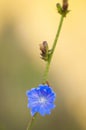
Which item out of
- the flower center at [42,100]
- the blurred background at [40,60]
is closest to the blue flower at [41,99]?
the flower center at [42,100]

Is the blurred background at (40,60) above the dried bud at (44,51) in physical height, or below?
above

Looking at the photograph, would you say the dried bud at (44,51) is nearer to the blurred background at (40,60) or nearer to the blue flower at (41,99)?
the blue flower at (41,99)

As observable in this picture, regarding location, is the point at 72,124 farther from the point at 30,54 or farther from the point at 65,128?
the point at 30,54

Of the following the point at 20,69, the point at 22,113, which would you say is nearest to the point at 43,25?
the point at 20,69

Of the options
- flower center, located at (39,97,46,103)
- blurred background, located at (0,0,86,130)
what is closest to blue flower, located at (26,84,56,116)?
flower center, located at (39,97,46,103)

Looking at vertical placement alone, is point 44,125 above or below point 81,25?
below

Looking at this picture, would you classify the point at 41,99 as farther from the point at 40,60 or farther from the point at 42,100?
the point at 40,60
